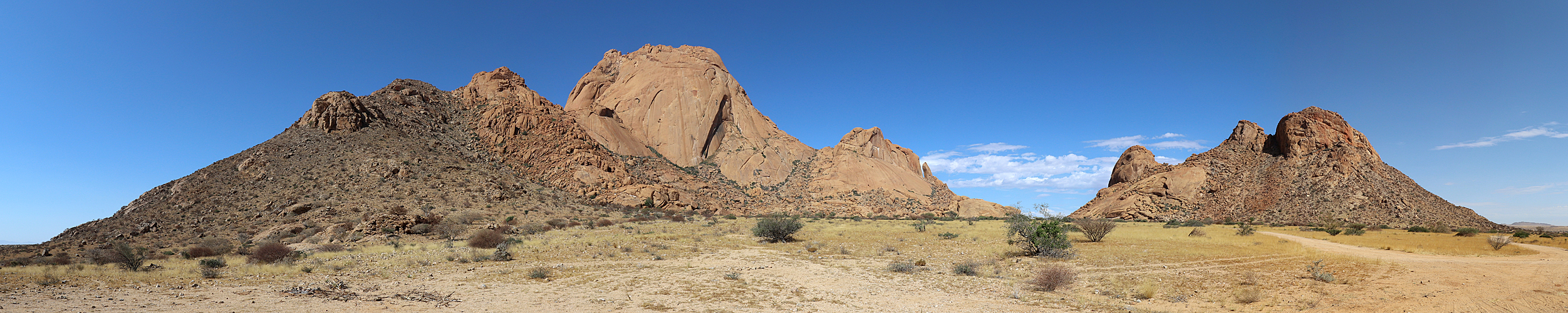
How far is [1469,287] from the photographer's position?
9586 millimetres

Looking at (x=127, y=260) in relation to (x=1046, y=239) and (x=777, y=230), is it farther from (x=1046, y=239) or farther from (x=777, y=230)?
(x=1046, y=239)

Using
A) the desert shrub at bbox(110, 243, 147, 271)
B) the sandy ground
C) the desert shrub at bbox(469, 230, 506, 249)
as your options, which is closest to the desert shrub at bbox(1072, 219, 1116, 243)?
the sandy ground

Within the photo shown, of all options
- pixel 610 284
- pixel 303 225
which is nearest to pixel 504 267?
pixel 610 284

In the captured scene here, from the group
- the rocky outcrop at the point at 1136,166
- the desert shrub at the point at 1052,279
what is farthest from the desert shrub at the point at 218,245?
the rocky outcrop at the point at 1136,166

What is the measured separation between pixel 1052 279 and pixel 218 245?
29.9 metres

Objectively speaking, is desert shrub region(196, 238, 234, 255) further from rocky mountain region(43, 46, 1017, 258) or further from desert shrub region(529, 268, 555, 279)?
desert shrub region(529, 268, 555, 279)

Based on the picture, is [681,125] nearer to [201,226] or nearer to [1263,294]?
[201,226]

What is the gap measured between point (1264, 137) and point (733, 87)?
6437 cm

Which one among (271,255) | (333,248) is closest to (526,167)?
(333,248)

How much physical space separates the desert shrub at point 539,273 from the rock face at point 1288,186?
154 feet

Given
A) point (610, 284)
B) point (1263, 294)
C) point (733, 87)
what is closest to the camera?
point (1263, 294)

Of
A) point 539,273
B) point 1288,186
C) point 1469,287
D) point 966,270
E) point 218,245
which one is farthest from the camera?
point 1288,186

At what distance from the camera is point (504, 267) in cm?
1448

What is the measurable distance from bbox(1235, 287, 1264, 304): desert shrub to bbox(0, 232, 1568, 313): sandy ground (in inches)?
14.9
